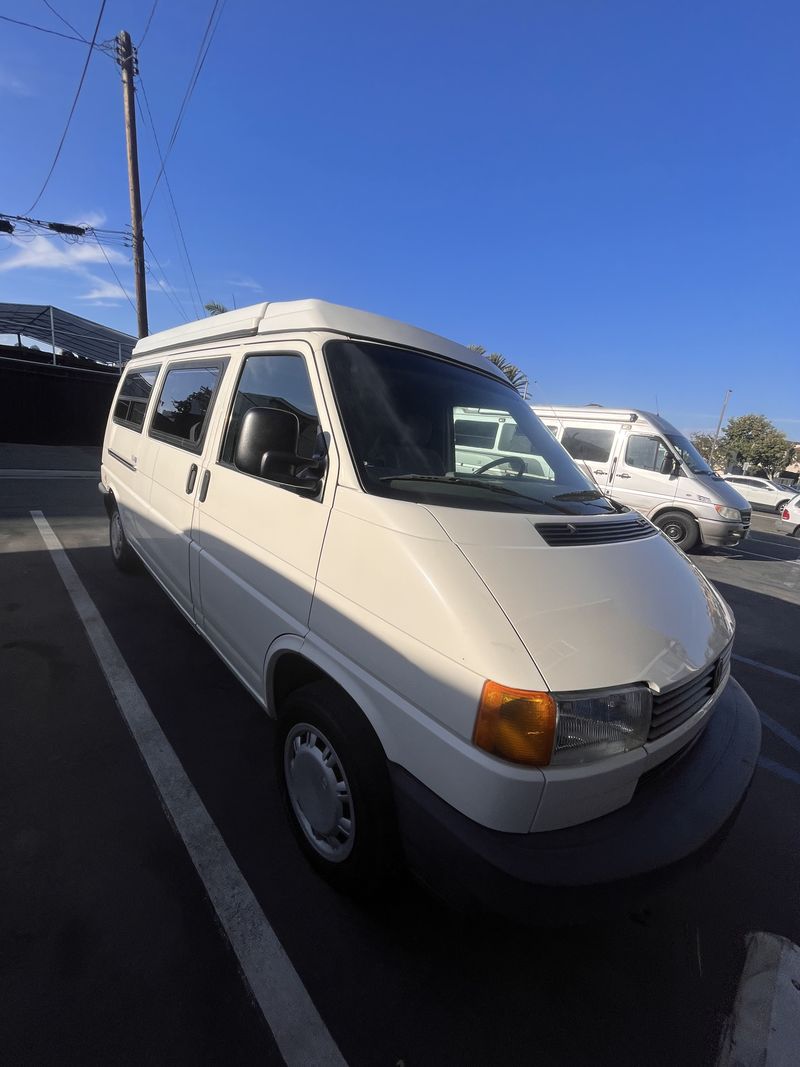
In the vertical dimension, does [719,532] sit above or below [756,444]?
below

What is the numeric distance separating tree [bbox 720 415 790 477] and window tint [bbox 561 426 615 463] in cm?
4797

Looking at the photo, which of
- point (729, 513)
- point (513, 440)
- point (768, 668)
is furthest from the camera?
point (729, 513)

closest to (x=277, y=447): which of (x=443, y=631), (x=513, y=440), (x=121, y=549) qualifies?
(x=443, y=631)

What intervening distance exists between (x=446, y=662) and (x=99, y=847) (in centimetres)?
181

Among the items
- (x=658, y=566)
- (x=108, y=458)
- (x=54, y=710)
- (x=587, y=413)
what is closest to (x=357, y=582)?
(x=658, y=566)

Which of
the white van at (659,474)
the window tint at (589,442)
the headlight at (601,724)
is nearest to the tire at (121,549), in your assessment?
the headlight at (601,724)

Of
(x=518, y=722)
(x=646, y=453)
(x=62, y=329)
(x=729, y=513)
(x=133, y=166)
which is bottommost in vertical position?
(x=518, y=722)

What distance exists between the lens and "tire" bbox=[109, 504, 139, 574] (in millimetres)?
5008

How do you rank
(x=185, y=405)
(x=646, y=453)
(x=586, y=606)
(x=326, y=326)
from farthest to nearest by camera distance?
1. (x=646, y=453)
2. (x=185, y=405)
3. (x=326, y=326)
4. (x=586, y=606)

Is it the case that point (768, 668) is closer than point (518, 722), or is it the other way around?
point (518, 722)

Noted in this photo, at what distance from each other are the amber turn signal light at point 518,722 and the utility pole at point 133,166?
1477 cm

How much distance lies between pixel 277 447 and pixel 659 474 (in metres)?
8.95

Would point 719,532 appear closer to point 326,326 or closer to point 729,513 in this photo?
point 729,513

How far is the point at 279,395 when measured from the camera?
2.47 meters
